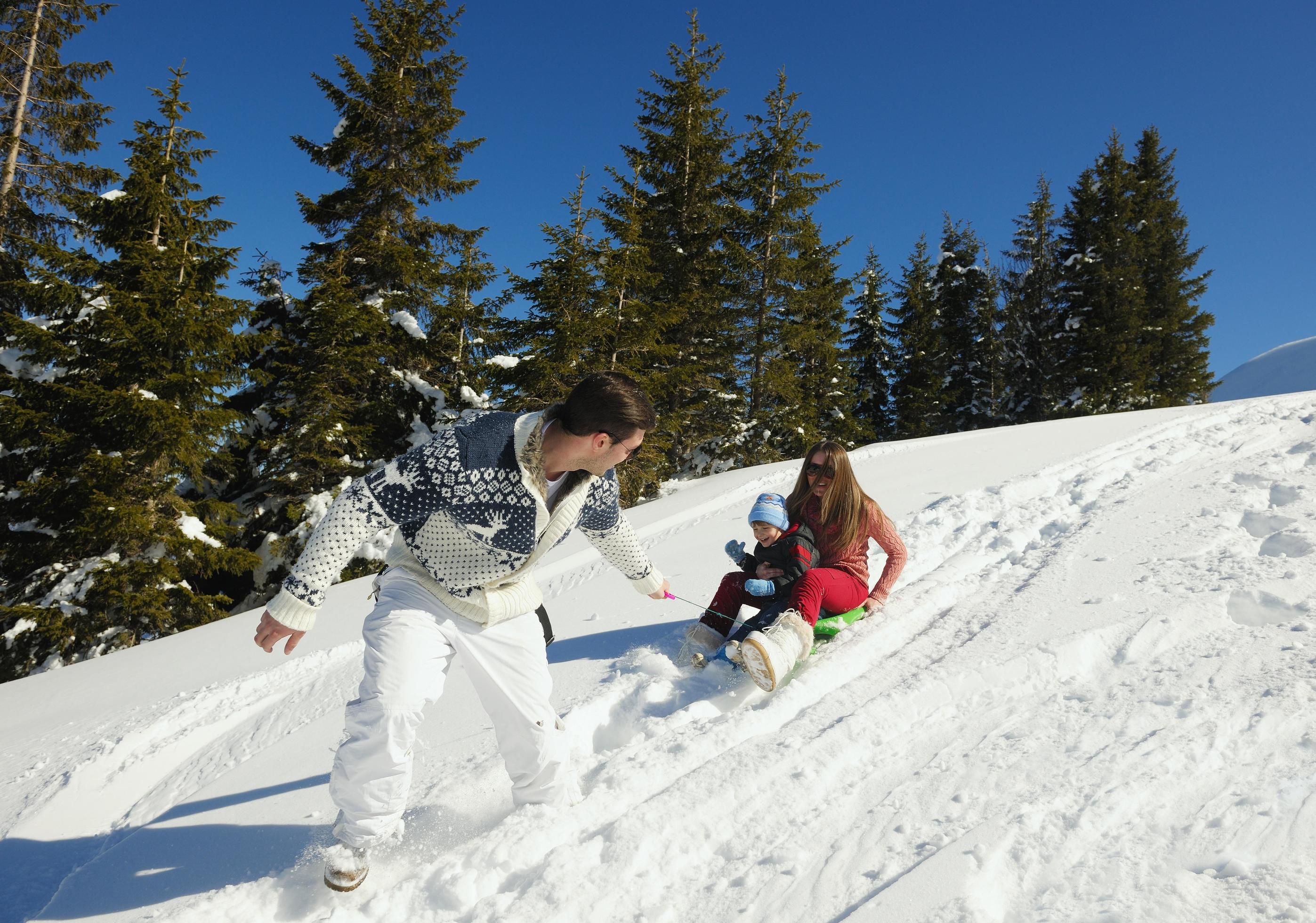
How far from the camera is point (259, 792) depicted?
2.81m

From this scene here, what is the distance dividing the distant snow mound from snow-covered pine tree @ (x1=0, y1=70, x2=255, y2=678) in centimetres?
8660

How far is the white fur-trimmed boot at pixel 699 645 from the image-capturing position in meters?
3.48

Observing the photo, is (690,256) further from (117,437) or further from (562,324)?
(117,437)

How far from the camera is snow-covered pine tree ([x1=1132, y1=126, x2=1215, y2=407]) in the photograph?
22.5m

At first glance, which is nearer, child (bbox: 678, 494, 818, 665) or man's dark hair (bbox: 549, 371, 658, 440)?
man's dark hair (bbox: 549, 371, 658, 440)

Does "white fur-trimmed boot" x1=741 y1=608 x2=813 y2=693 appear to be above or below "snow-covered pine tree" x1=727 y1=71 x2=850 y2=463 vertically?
below

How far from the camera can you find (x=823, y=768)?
2.44m

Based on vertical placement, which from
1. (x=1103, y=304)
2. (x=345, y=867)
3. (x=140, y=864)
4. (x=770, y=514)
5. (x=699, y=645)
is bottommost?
(x=140, y=864)

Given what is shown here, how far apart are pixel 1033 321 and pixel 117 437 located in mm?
25547

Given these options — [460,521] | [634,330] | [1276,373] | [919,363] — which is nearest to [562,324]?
[634,330]

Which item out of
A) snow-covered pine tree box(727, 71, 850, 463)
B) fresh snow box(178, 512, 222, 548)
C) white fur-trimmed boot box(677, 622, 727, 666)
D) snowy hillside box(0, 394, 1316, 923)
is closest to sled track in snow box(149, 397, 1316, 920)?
snowy hillside box(0, 394, 1316, 923)

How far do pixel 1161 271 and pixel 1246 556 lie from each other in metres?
25.2

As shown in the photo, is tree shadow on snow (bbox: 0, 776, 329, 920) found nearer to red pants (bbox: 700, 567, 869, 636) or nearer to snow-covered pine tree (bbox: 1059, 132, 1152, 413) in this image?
red pants (bbox: 700, 567, 869, 636)

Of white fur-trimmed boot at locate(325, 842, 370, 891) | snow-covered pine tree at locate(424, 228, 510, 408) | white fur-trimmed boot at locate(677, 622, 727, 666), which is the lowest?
white fur-trimmed boot at locate(325, 842, 370, 891)
